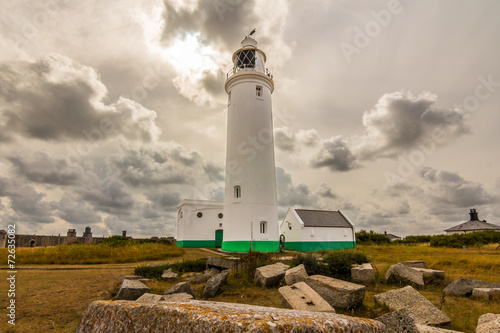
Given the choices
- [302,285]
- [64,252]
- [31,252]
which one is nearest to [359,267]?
[302,285]

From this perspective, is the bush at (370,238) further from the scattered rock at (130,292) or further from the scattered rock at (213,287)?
the scattered rock at (130,292)

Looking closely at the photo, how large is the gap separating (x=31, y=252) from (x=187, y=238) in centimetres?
1353

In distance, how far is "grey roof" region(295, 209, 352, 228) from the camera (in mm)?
26000

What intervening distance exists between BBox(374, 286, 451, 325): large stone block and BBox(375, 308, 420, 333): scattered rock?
61.3 inches

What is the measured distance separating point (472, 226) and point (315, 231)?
34911mm

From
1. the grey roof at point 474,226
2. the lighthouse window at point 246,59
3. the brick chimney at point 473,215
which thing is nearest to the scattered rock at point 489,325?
the lighthouse window at point 246,59

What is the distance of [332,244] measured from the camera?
2630 cm

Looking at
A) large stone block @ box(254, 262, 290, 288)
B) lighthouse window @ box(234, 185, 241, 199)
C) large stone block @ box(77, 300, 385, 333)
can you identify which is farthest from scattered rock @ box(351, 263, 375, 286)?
lighthouse window @ box(234, 185, 241, 199)

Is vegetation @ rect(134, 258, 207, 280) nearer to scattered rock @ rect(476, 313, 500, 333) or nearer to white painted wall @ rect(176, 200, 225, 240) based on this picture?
scattered rock @ rect(476, 313, 500, 333)

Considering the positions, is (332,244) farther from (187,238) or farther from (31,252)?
(31,252)

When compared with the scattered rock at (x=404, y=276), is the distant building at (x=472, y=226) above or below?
above

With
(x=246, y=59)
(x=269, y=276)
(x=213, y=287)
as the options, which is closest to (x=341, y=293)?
(x=269, y=276)

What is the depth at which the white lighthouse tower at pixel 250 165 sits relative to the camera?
2025 cm

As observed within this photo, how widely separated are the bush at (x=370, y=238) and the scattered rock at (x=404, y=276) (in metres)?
24.8
